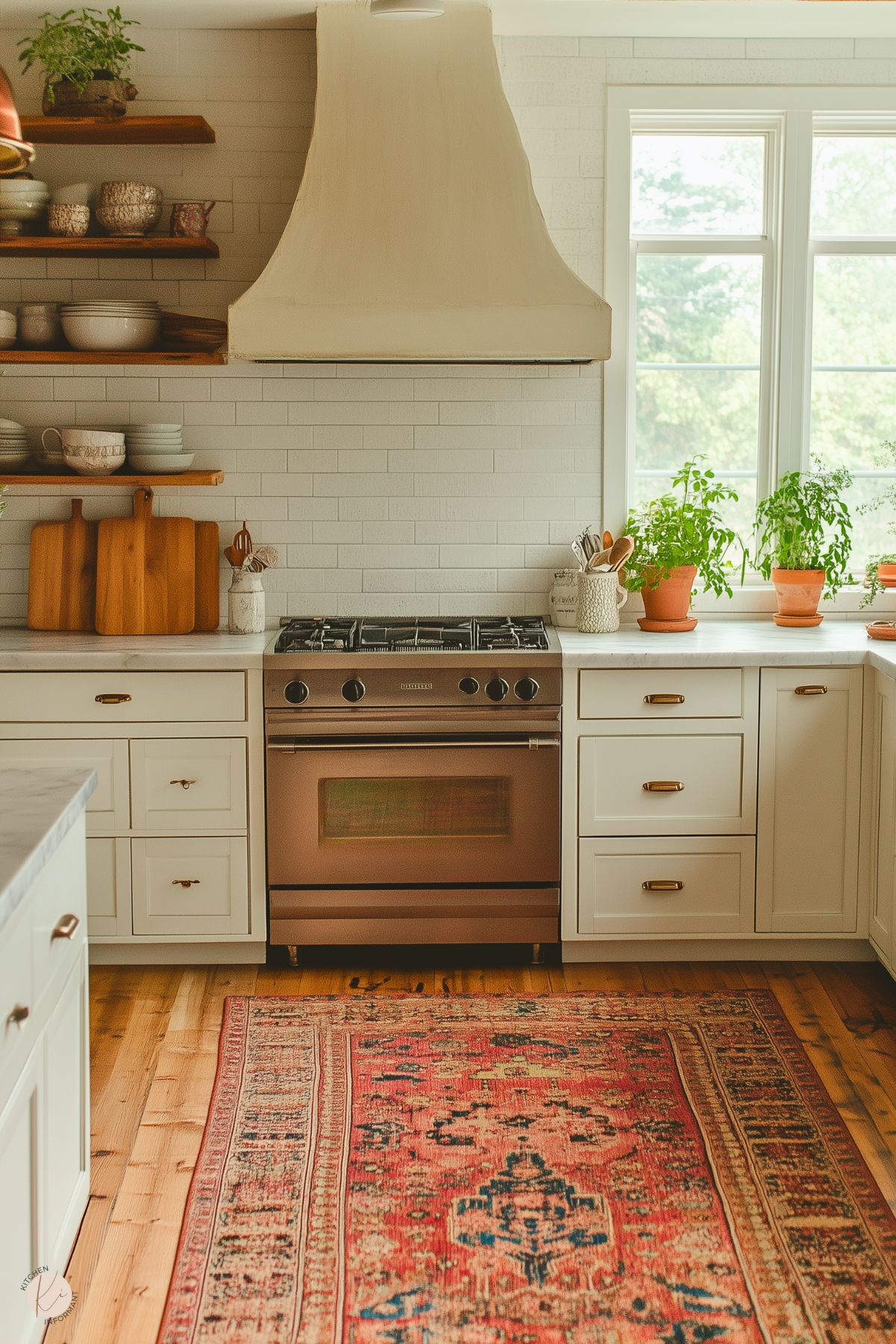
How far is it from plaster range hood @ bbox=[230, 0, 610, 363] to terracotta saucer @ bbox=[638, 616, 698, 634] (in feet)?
2.73

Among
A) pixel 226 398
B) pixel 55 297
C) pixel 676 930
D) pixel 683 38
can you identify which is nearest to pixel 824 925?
pixel 676 930

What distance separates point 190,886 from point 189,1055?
1.94ft

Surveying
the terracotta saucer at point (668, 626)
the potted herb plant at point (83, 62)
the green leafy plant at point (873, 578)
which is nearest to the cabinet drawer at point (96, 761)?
the terracotta saucer at point (668, 626)

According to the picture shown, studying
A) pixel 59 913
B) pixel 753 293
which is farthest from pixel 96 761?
pixel 753 293

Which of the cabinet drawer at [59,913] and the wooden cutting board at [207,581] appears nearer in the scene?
the cabinet drawer at [59,913]

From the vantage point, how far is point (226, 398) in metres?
4.14

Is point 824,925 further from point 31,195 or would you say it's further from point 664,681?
point 31,195

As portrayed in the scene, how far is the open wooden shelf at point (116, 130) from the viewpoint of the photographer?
381cm

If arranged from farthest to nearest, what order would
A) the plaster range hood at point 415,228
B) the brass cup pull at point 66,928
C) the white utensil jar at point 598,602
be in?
the white utensil jar at point 598,602 → the plaster range hood at point 415,228 → the brass cup pull at point 66,928

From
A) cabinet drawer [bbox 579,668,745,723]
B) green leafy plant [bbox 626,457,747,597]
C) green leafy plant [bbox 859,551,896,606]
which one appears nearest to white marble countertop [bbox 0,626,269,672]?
cabinet drawer [bbox 579,668,745,723]

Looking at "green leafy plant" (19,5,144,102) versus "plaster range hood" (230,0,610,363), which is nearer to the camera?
"plaster range hood" (230,0,610,363)

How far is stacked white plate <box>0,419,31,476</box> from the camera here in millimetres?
3969

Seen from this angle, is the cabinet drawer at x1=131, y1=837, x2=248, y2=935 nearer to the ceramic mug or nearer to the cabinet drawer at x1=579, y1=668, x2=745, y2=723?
the cabinet drawer at x1=579, y1=668, x2=745, y2=723

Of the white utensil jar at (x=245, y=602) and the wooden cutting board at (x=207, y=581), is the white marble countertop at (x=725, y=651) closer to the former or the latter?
the white utensil jar at (x=245, y=602)
